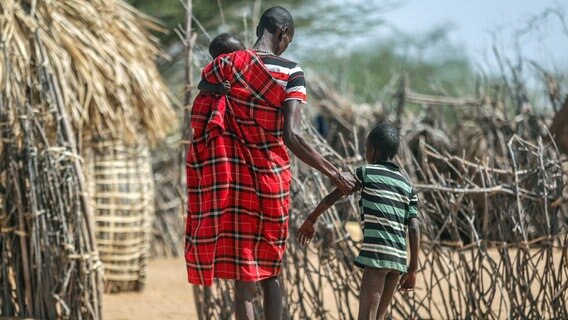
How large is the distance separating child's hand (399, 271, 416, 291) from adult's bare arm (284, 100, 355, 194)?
1.58ft

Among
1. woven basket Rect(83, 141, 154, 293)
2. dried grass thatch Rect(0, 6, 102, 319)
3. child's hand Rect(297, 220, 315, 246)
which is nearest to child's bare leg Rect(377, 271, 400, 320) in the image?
child's hand Rect(297, 220, 315, 246)

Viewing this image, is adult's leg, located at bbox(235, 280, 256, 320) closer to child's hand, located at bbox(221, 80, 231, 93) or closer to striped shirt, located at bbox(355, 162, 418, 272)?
striped shirt, located at bbox(355, 162, 418, 272)

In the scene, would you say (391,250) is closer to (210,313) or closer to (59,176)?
(210,313)

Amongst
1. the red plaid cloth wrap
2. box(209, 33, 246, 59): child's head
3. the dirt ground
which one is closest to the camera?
the red plaid cloth wrap

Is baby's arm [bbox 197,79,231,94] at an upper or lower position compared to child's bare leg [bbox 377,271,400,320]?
upper

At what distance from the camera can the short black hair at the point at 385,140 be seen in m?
4.04

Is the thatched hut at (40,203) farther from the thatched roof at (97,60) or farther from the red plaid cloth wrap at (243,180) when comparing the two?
the red plaid cloth wrap at (243,180)

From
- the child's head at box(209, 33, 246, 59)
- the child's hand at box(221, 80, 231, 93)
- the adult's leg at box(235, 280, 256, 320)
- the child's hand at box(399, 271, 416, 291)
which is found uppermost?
the child's head at box(209, 33, 246, 59)

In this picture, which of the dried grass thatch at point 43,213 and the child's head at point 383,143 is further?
the dried grass thatch at point 43,213

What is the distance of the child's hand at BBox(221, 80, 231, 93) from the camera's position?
400 centimetres

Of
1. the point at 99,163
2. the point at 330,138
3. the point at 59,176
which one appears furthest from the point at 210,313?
the point at 330,138

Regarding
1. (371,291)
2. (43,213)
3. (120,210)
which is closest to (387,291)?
(371,291)

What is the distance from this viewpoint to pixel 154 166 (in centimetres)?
1221

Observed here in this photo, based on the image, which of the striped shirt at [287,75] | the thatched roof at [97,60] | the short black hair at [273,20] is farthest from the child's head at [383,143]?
the thatched roof at [97,60]
